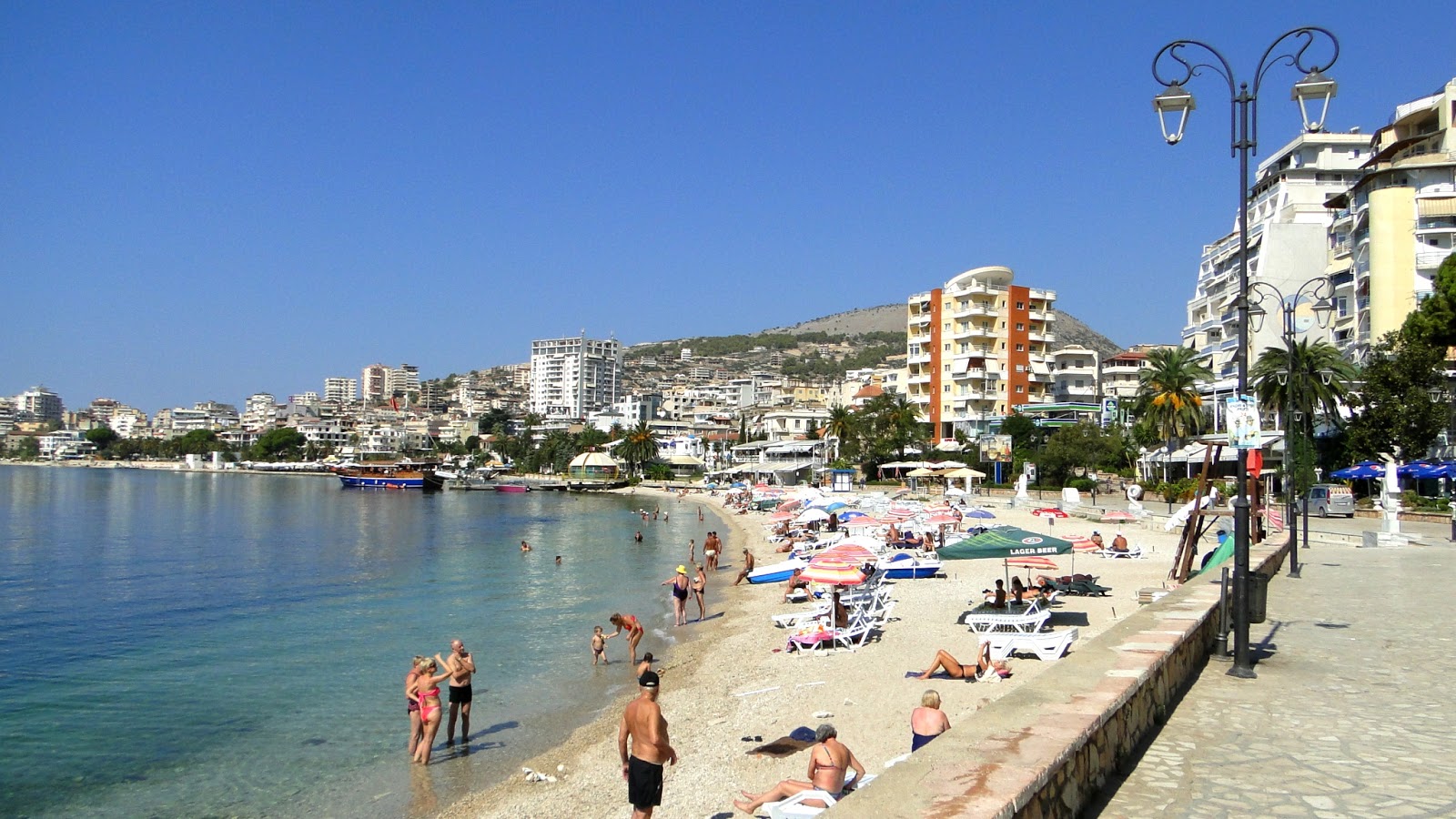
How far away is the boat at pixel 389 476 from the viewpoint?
378 feet

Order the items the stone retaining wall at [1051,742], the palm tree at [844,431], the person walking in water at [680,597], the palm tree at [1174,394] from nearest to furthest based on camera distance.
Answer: the stone retaining wall at [1051,742] → the person walking in water at [680,597] → the palm tree at [1174,394] → the palm tree at [844,431]

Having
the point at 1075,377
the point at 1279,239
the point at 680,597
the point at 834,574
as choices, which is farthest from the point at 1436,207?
the point at 834,574

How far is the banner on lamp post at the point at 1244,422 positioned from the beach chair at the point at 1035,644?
4383 mm

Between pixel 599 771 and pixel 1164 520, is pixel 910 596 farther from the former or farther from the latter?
pixel 1164 520

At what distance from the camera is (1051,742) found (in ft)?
16.6

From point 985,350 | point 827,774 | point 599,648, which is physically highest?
Answer: point 985,350

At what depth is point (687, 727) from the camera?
42.3 feet

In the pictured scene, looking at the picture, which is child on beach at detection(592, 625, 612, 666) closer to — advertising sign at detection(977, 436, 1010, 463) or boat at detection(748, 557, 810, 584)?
boat at detection(748, 557, 810, 584)

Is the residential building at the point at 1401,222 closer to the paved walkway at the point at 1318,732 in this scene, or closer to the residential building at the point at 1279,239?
the residential building at the point at 1279,239

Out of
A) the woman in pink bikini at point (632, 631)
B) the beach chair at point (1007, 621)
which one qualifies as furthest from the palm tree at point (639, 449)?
the beach chair at point (1007, 621)

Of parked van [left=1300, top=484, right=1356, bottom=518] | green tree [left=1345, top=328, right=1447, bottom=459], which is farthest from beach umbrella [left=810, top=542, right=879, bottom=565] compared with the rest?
green tree [left=1345, top=328, right=1447, bottom=459]

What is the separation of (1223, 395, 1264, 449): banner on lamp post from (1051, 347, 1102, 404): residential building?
76.6m

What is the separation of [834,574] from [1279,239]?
191 ft

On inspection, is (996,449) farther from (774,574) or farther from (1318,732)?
(1318,732)
